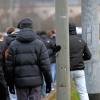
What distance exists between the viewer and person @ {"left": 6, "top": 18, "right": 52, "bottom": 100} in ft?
27.1

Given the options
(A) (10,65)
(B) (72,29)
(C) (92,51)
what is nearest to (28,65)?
(A) (10,65)

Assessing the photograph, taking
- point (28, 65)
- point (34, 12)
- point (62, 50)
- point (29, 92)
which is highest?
point (62, 50)

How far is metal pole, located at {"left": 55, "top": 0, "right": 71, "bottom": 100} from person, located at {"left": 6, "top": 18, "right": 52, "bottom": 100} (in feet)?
0.62

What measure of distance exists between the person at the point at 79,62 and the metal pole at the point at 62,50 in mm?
1608

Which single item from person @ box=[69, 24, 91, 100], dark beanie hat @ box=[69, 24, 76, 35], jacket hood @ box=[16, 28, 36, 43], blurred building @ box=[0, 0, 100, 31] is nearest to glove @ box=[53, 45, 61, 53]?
jacket hood @ box=[16, 28, 36, 43]

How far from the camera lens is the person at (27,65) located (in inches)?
326

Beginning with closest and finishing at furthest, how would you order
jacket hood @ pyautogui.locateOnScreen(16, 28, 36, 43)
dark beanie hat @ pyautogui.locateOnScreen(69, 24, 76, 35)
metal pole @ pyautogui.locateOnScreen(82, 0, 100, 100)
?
jacket hood @ pyautogui.locateOnScreen(16, 28, 36, 43) < dark beanie hat @ pyautogui.locateOnScreen(69, 24, 76, 35) < metal pole @ pyautogui.locateOnScreen(82, 0, 100, 100)

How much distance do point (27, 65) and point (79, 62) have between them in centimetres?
187

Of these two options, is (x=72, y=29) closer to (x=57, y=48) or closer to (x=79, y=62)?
(x=79, y=62)

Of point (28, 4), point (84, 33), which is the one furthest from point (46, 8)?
point (84, 33)

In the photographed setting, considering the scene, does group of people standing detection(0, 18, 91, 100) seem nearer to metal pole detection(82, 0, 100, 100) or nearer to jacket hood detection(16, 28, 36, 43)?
jacket hood detection(16, 28, 36, 43)

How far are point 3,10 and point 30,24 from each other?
29532 millimetres

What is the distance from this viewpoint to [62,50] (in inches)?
326

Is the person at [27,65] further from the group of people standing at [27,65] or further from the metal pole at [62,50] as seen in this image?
the metal pole at [62,50]
